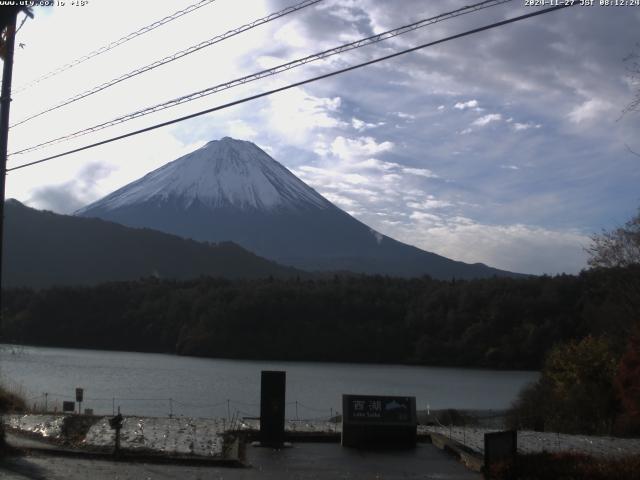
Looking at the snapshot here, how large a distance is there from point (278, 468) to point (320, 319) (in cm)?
7770

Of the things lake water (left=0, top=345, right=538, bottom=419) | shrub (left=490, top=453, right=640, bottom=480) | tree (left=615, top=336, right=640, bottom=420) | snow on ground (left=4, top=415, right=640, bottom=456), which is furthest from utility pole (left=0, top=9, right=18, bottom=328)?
tree (left=615, top=336, right=640, bottom=420)

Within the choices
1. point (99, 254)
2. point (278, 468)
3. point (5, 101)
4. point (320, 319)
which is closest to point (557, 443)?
point (278, 468)

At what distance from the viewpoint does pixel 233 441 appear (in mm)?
16547

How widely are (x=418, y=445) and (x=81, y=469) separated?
733cm

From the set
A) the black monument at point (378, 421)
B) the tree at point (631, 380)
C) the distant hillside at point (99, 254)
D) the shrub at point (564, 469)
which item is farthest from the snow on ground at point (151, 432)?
the distant hillside at point (99, 254)

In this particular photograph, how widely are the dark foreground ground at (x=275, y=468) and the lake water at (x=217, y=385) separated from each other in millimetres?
16286

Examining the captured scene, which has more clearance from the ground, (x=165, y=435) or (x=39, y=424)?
(x=39, y=424)

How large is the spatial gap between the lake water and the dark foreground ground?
1629cm

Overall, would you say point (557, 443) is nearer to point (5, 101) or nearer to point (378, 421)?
point (378, 421)

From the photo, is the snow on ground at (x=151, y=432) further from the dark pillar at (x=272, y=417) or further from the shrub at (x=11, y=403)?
the shrub at (x=11, y=403)

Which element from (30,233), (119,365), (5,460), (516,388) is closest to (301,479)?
(5,460)

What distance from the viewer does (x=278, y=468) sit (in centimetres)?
1427

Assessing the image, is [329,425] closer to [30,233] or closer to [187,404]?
[187,404]

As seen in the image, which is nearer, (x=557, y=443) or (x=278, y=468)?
(x=278, y=468)
